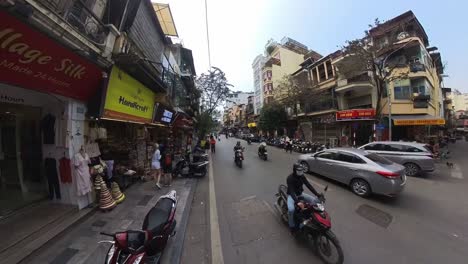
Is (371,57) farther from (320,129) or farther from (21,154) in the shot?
(21,154)

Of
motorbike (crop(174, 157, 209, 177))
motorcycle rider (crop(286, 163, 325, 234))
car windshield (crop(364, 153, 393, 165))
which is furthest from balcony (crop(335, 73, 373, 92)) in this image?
motorcycle rider (crop(286, 163, 325, 234))

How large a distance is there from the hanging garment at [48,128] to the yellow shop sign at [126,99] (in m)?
1.15

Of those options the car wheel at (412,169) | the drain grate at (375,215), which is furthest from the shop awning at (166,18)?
the car wheel at (412,169)

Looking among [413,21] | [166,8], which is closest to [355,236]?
[166,8]

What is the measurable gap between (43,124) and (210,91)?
85.9 feet

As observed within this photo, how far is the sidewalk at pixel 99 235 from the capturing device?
3.69 m

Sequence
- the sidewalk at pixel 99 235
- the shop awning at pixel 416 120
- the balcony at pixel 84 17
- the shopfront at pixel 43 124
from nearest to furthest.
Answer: the sidewalk at pixel 99 235 < the shopfront at pixel 43 124 < the balcony at pixel 84 17 < the shop awning at pixel 416 120

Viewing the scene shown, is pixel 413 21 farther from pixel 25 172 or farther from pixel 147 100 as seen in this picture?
pixel 25 172

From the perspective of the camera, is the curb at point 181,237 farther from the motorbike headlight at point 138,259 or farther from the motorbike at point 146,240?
the motorbike headlight at point 138,259

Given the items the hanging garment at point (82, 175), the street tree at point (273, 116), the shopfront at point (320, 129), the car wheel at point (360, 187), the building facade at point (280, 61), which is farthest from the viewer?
the building facade at point (280, 61)

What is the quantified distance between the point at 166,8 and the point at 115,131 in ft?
24.4

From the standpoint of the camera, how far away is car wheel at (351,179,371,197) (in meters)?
7.15

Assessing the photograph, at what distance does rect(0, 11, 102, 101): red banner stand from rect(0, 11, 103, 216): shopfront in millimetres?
15

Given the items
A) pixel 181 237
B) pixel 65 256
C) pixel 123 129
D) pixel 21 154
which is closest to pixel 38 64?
pixel 21 154
